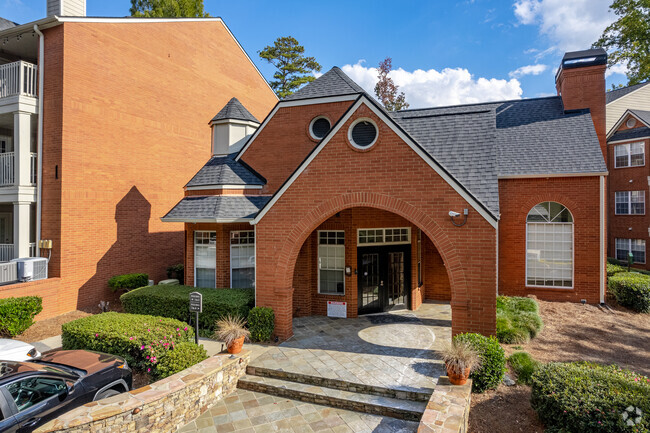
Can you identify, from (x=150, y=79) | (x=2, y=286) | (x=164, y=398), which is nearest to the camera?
(x=164, y=398)

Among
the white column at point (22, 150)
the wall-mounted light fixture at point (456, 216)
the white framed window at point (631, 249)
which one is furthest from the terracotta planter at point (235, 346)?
the white framed window at point (631, 249)

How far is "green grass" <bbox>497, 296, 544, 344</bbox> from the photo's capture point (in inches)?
353

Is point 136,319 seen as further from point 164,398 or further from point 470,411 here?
point 470,411

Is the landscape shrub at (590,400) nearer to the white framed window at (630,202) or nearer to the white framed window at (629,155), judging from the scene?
the white framed window at (630,202)

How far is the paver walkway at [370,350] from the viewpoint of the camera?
290 inches

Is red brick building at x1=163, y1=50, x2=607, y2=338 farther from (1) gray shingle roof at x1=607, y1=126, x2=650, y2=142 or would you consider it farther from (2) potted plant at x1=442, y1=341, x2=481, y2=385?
(1) gray shingle roof at x1=607, y1=126, x2=650, y2=142

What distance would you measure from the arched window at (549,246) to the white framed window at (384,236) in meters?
5.76

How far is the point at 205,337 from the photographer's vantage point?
10.1 metres

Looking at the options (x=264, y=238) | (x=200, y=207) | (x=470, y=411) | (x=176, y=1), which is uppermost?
(x=176, y=1)

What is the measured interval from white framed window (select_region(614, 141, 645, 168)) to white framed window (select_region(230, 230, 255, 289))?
25485 millimetres

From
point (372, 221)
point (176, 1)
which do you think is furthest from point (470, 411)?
point (176, 1)

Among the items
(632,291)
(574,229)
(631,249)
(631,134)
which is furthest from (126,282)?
(631,134)

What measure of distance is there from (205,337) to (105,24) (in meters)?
13.6

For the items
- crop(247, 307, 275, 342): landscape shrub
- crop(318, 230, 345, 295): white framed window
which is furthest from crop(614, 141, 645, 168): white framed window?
crop(247, 307, 275, 342): landscape shrub
